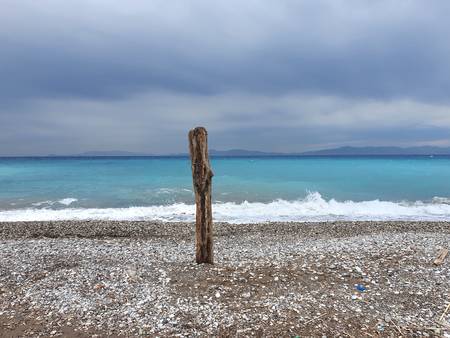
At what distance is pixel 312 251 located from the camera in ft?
29.3

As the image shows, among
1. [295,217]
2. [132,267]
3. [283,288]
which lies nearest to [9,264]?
[132,267]

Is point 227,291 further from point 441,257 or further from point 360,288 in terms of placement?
point 441,257

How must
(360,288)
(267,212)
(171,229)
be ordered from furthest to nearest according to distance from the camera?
(267,212) < (171,229) < (360,288)

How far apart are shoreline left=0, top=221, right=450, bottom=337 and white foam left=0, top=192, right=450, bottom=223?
28.8 feet

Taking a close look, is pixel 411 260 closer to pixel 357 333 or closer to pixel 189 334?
pixel 357 333

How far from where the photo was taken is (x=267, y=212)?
67.2 ft

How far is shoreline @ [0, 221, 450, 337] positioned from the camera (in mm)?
5102

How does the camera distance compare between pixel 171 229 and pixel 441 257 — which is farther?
pixel 171 229

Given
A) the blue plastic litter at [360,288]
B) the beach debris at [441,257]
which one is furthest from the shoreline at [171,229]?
the blue plastic litter at [360,288]

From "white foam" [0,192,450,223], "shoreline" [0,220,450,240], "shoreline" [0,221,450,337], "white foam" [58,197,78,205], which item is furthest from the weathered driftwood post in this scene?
"white foam" [58,197,78,205]

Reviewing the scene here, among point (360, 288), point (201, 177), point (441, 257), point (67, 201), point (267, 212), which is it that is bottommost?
point (267, 212)

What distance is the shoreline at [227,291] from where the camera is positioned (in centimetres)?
510

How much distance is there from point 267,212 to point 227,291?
48.1 feet

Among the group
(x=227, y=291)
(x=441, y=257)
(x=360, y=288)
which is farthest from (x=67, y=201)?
(x=441, y=257)
